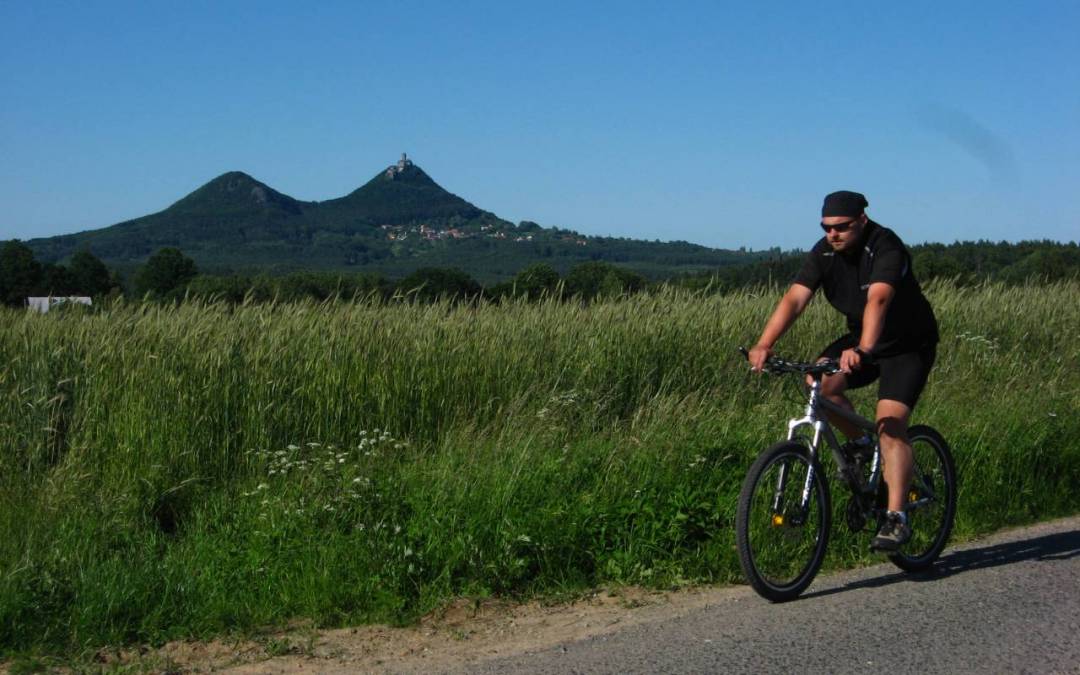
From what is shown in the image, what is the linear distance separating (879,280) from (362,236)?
154 meters

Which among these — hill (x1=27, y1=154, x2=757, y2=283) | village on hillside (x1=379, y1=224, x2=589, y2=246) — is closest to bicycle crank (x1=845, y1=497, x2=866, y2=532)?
hill (x1=27, y1=154, x2=757, y2=283)

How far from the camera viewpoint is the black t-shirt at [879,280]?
620 cm

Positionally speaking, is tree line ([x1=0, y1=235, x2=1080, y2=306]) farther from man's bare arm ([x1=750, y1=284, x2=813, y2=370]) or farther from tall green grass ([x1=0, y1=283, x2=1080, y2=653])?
man's bare arm ([x1=750, y1=284, x2=813, y2=370])

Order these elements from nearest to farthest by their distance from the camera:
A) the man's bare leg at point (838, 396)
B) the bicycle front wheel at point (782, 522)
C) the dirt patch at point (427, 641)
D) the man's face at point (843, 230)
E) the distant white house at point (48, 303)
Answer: the dirt patch at point (427, 641), the bicycle front wheel at point (782, 522), the man's face at point (843, 230), the man's bare leg at point (838, 396), the distant white house at point (48, 303)

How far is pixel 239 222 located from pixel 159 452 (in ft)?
529

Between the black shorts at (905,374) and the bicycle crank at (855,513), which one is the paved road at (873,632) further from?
the black shorts at (905,374)

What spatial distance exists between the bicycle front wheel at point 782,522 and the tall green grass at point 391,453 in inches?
20.5

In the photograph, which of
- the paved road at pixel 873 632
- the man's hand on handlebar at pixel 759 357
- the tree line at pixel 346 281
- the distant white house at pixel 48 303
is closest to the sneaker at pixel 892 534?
the paved road at pixel 873 632

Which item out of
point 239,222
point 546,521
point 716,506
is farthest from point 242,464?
point 239,222

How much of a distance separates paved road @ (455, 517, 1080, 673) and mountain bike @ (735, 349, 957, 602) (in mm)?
151

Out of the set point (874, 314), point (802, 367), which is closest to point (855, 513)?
point (802, 367)

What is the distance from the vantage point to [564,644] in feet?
17.5

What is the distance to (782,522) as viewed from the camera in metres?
5.96

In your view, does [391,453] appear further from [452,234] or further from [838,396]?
[452,234]
